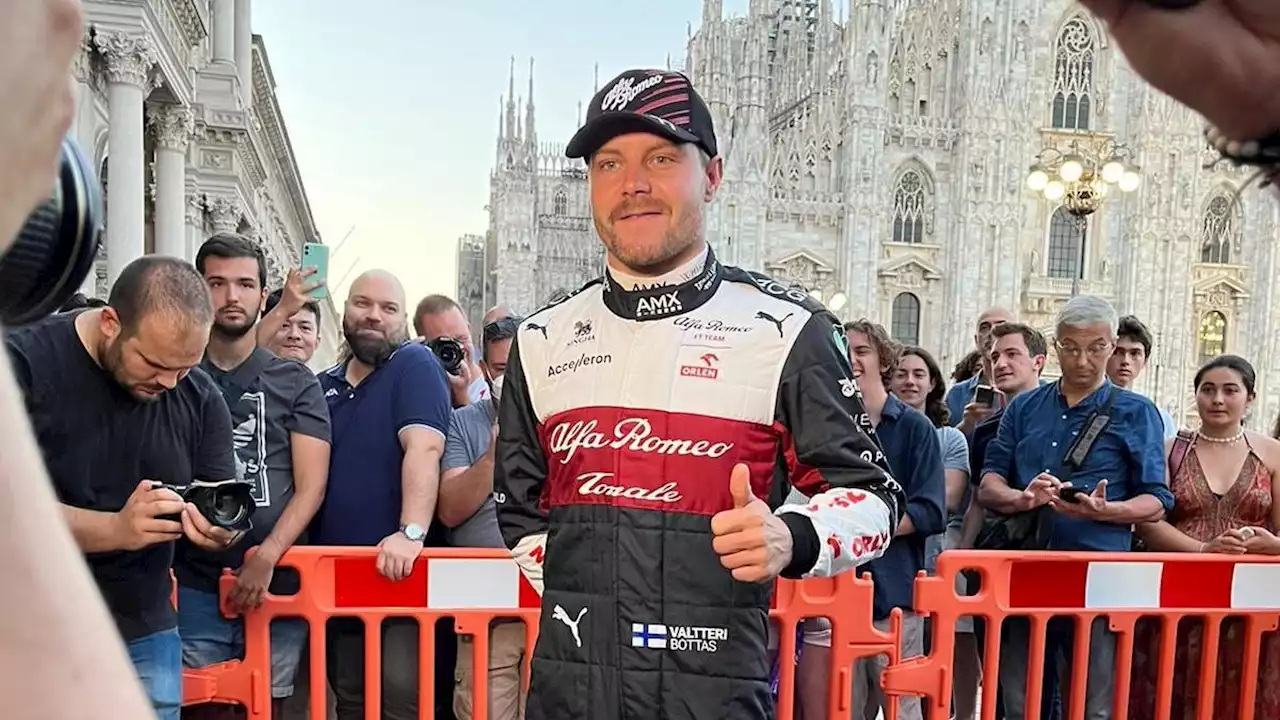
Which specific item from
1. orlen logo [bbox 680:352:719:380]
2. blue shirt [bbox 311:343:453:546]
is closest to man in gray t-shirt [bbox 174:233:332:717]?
blue shirt [bbox 311:343:453:546]

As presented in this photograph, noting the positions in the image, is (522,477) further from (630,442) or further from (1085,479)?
(1085,479)

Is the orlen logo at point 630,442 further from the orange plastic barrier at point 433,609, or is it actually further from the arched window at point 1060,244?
the arched window at point 1060,244

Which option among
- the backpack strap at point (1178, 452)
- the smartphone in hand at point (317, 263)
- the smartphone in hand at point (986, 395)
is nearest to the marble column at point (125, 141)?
the smartphone in hand at point (317, 263)

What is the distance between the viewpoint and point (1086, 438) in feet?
12.9

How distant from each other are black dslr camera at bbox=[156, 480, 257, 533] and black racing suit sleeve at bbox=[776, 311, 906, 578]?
159 centimetres

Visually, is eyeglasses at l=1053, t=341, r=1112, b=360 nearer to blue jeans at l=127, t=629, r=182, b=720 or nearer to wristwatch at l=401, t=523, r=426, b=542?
wristwatch at l=401, t=523, r=426, b=542

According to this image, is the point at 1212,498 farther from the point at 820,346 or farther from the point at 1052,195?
the point at 1052,195

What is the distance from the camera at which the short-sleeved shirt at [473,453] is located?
367 cm

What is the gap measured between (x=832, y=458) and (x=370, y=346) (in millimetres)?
2286

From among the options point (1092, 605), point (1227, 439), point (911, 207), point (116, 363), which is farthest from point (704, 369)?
point (911, 207)

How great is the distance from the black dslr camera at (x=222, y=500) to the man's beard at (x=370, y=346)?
43.2 inches

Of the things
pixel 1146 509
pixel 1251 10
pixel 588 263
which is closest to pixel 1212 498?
pixel 1146 509

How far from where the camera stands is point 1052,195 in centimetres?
1759

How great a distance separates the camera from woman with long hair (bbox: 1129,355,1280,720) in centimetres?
375
